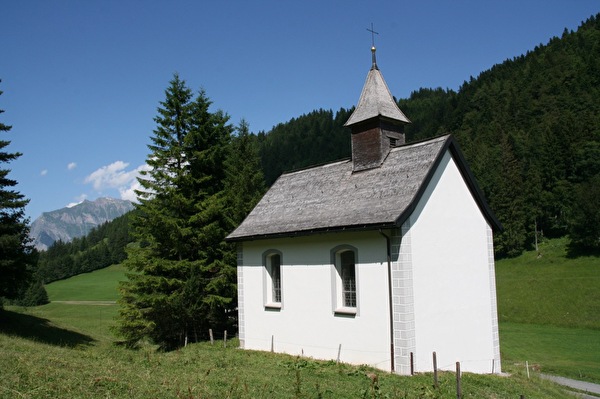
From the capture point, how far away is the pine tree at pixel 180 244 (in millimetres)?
23344

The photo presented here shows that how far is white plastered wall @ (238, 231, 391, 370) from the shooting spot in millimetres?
14719

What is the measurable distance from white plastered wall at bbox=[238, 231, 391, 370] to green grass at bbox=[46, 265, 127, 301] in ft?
168

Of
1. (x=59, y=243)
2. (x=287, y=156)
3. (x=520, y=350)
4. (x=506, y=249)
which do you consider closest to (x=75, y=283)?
(x=59, y=243)

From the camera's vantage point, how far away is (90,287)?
87688mm

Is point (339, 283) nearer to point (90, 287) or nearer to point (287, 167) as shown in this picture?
point (90, 287)

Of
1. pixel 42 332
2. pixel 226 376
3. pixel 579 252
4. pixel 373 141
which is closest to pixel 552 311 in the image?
pixel 579 252

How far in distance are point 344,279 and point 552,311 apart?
33.4 m

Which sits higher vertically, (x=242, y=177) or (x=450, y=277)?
(x=242, y=177)

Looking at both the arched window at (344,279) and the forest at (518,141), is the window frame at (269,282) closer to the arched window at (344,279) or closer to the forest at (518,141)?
the arched window at (344,279)

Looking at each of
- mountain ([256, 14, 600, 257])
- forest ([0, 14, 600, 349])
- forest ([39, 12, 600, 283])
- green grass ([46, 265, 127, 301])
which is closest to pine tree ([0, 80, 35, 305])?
forest ([0, 14, 600, 349])

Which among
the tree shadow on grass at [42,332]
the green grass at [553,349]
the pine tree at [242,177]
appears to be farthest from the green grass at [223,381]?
the pine tree at [242,177]

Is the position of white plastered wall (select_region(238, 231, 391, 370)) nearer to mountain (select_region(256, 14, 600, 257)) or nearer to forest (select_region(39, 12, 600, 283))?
forest (select_region(39, 12, 600, 283))

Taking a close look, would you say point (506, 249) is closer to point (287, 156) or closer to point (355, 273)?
point (355, 273)

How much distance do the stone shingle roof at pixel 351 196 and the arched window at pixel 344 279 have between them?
1.10 meters
